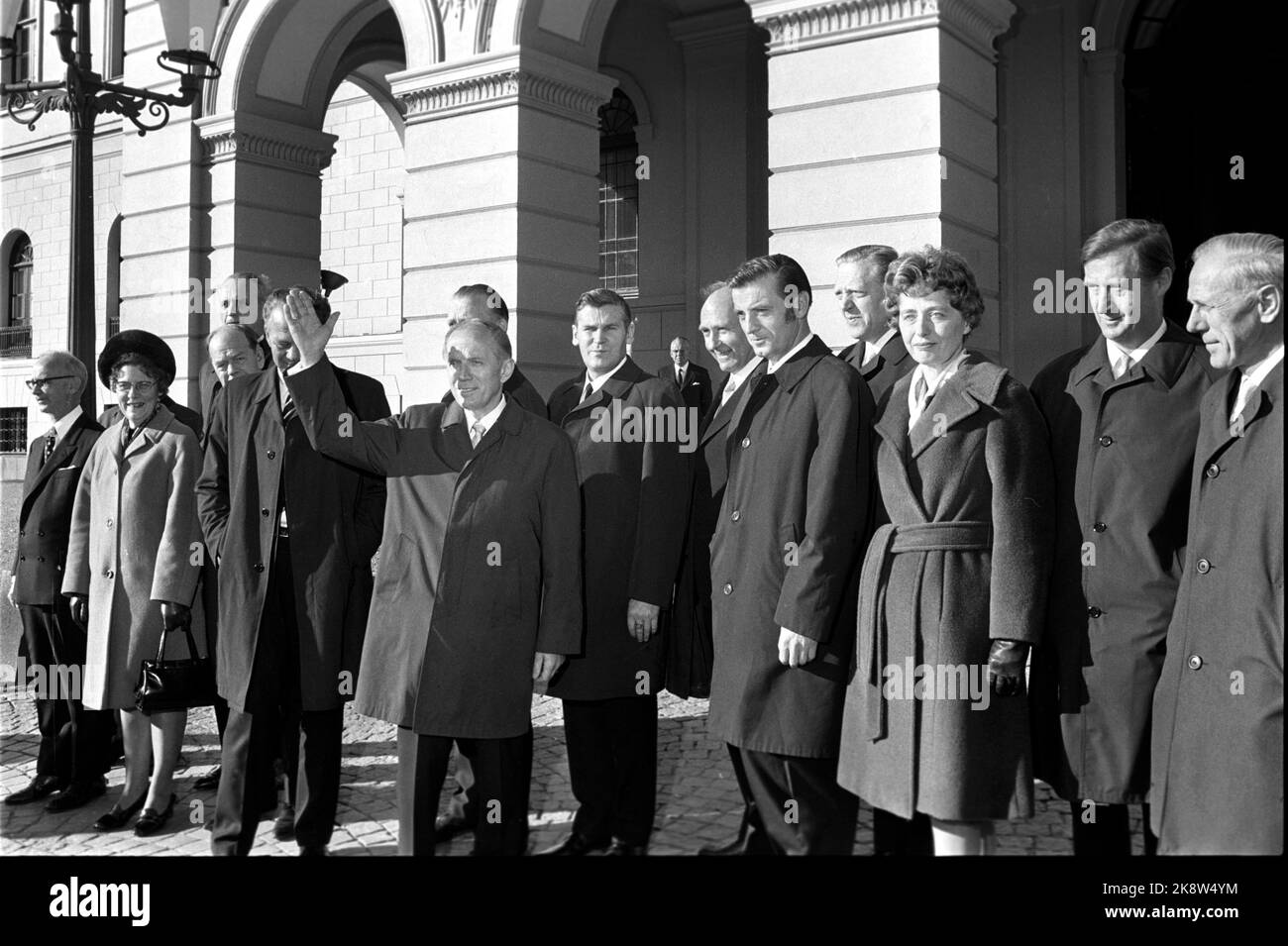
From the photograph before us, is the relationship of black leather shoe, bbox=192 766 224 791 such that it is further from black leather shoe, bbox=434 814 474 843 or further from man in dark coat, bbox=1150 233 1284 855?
man in dark coat, bbox=1150 233 1284 855

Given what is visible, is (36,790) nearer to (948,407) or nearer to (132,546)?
(132,546)

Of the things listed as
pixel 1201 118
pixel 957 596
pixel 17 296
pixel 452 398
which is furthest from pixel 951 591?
pixel 17 296

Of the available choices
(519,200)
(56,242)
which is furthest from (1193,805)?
(56,242)

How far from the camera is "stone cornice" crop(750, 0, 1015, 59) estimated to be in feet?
24.6

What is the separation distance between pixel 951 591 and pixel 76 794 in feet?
14.3

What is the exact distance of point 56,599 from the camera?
5887 mm

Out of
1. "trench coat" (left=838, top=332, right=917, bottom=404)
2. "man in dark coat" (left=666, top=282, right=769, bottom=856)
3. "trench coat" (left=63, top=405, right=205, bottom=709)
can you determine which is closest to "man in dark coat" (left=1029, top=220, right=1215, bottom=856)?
"trench coat" (left=838, top=332, right=917, bottom=404)

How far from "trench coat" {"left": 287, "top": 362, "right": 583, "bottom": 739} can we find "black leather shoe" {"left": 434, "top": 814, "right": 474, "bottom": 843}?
106 cm

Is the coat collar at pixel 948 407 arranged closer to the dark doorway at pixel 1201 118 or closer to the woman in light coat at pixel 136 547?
the woman in light coat at pixel 136 547

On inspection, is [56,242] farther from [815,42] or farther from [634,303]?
[815,42]

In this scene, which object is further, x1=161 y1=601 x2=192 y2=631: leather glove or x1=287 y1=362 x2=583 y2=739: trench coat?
x1=161 y1=601 x2=192 y2=631: leather glove

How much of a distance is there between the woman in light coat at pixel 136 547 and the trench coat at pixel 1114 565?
141 inches
